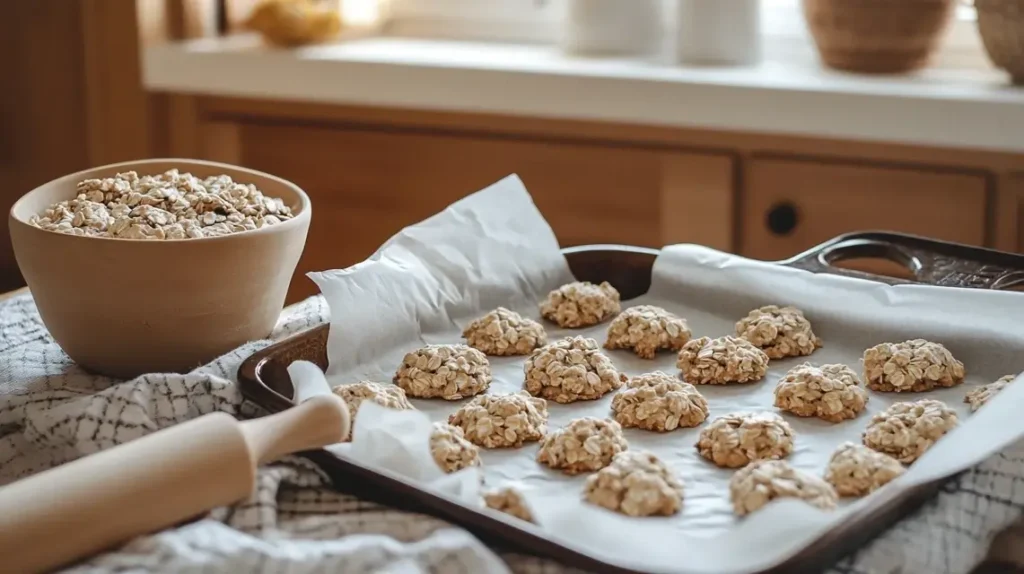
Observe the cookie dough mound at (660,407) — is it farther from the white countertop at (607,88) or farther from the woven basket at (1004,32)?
the woven basket at (1004,32)

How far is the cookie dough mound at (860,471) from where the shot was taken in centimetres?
87

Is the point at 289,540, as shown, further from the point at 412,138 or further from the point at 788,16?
the point at 788,16

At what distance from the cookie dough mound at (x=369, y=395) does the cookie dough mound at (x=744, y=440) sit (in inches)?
9.7

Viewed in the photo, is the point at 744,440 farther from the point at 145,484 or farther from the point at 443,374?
the point at 145,484

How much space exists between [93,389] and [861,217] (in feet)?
4.23

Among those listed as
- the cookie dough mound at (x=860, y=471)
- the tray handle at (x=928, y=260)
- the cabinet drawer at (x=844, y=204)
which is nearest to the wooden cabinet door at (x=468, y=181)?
the cabinet drawer at (x=844, y=204)

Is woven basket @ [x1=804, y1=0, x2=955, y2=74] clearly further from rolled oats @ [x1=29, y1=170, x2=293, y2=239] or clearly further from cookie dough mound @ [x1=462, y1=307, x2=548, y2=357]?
rolled oats @ [x1=29, y1=170, x2=293, y2=239]

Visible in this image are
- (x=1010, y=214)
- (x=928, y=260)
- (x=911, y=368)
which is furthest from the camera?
(x=1010, y=214)

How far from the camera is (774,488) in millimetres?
825

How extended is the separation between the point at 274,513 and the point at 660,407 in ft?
1.17

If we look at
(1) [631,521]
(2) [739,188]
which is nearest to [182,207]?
(1) [631,521]

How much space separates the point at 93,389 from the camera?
1024 millimetres

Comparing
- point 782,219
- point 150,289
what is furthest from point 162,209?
point 782,219

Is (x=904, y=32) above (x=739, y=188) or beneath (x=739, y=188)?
above
